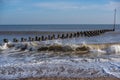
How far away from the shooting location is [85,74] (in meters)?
11.9

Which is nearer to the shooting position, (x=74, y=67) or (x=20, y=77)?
(x=20, y=77)

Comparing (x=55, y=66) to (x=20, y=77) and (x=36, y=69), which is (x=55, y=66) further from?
(x=20, y=77)

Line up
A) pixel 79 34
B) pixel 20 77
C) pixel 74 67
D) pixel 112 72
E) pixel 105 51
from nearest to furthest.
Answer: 1. pixel 20 77
2. pixel 112 72
3. pixel 74 67
4. pixel 105 51
5. pixel 79 34

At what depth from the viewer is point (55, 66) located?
544 inches

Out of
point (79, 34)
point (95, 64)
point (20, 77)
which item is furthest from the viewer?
point (79, 34)

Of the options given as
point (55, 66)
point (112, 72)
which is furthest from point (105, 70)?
point (55, 66)

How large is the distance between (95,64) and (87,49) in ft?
25.7

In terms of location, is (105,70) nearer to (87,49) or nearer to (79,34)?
(87,49)

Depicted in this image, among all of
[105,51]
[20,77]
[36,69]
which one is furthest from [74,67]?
[105,51]

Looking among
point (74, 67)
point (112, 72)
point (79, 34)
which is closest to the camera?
point (112, 72)

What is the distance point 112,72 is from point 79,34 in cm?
3501

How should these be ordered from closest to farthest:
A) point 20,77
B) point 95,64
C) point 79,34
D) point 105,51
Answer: point 20,77 < point 95,64 < point 105,51 < point 79,34

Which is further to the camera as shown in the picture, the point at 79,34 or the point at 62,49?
the point at 79,34

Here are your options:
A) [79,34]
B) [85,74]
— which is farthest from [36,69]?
[79,34]
